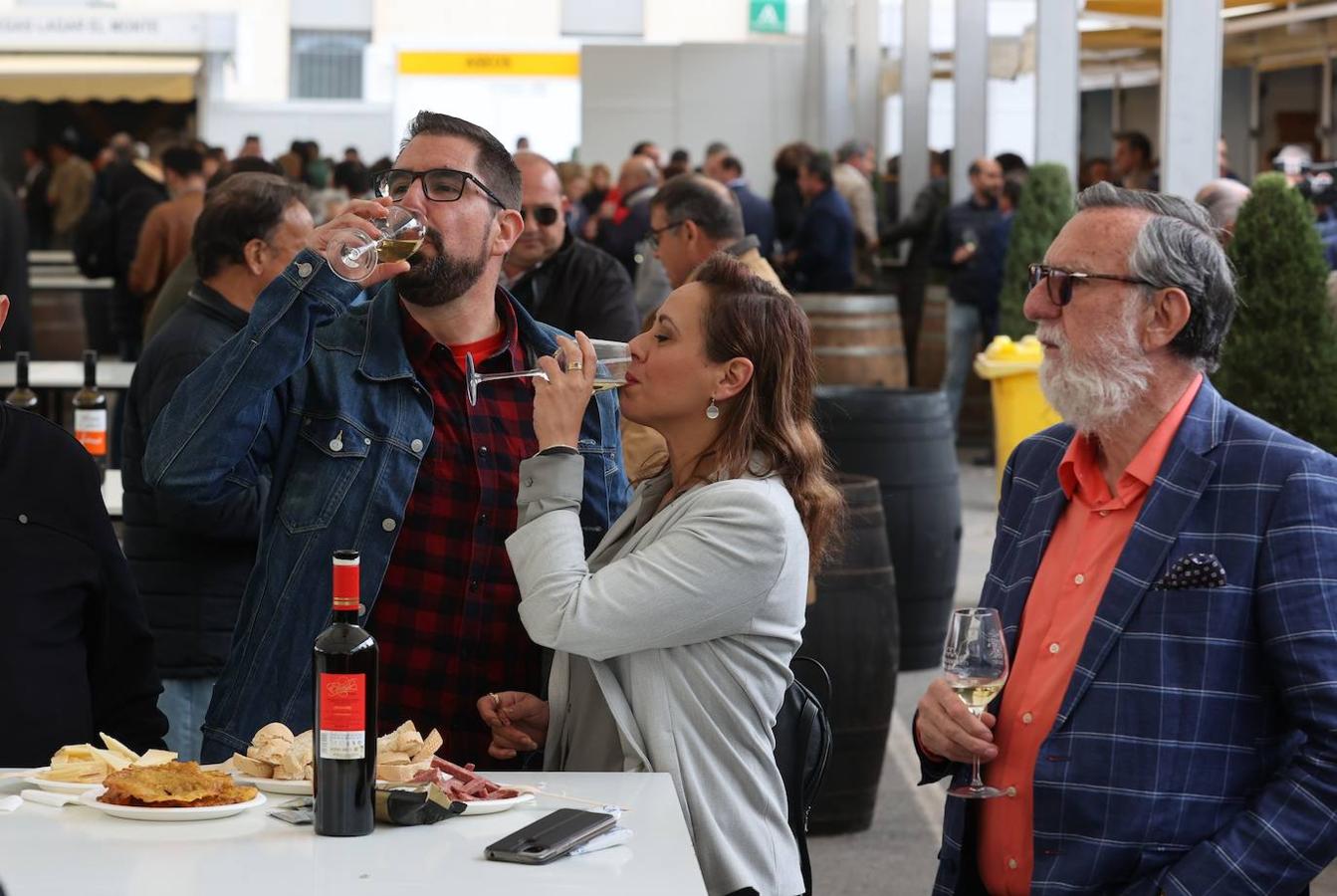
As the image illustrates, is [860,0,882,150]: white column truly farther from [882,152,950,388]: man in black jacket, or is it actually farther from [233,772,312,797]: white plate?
[233,772,312,797]: white plate

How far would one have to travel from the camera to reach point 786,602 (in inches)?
94.8

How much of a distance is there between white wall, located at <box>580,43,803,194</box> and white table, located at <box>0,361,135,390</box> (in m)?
12.9

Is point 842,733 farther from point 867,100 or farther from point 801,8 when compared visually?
point 801,8

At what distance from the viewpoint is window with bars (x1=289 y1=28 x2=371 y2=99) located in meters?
36.2

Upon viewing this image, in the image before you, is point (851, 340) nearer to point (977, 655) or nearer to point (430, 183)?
point (430, 183)

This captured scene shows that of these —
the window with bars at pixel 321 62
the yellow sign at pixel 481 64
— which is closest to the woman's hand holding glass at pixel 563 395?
the yellow sign at pixel 481 64

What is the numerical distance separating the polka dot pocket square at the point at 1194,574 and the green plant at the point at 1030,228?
7.42 meters

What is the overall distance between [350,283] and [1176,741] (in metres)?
1.27

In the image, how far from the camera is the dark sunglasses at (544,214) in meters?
5.19

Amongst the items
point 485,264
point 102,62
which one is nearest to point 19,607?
point 485,264

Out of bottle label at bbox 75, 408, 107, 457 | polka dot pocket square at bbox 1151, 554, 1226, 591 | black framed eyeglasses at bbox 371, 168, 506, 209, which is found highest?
black framed eyeglasses at bbox 371, 168, 506, 209

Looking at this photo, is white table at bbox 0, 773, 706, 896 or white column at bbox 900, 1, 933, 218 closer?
white table at bbox 0, 773, 706, 896

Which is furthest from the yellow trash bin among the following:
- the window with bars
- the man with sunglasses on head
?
the window with bars

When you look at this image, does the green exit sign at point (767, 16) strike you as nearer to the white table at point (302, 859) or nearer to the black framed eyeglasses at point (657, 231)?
the black framed eyeglasses at point (657, 231)
